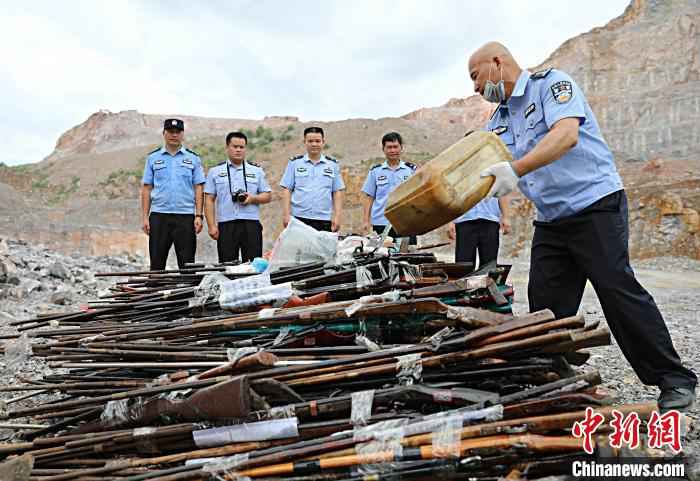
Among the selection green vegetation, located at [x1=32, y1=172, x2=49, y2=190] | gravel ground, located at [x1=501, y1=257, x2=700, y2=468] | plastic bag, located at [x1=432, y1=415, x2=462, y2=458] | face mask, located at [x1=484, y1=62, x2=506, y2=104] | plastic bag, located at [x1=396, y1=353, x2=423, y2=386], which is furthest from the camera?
green vegetation, located at [x1=32, y1=172, x2=49, y2=190]

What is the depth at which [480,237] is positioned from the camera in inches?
213

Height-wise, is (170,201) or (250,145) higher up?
(250,145)

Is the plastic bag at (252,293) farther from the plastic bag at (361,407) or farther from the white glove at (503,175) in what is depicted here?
the white glove at (503,175)

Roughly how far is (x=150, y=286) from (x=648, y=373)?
3.26 meters

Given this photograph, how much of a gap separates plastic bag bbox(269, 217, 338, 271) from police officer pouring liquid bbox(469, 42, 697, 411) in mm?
1398

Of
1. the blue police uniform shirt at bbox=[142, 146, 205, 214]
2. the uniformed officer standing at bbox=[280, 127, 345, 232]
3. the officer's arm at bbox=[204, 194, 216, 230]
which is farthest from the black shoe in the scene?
the officer's arm at bbox=[204, 194, 216, 230]

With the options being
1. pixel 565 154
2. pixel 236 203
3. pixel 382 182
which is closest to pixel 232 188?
pixel 236 203

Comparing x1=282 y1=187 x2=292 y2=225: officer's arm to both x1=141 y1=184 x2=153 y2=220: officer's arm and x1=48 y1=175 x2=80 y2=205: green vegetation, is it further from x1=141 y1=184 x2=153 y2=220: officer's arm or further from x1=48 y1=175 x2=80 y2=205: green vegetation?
x1=48 y1=175 x2=80 y2=205: green vegetation

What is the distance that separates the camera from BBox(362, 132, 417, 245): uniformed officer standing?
241 inches

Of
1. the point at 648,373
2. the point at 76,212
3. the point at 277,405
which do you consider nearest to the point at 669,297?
the point at 648,373

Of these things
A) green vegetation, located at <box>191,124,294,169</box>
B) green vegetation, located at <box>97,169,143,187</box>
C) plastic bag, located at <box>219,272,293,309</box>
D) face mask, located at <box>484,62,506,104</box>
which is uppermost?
green vegetation, located at <box>191,124,294,169</box>

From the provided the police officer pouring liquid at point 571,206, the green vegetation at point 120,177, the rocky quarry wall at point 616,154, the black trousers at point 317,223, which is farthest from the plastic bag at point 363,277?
the green vegetation at point 120,177

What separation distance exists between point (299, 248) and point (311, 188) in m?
2.51

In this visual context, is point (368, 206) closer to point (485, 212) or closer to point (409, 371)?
point (485, 212)
